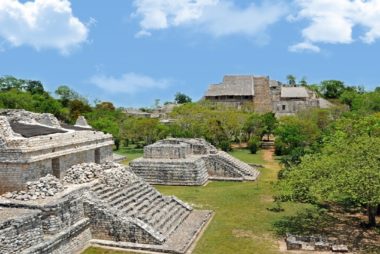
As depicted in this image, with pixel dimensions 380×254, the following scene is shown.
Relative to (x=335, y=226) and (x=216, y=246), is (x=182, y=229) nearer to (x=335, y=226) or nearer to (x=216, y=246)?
(x=216, y=246)

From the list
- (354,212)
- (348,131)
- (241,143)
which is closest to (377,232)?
(354,212)

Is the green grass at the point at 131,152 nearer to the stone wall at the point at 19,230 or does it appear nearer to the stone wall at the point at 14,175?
the stone wall at the point at 14,175

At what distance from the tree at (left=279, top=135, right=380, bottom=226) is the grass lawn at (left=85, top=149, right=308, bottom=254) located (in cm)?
194

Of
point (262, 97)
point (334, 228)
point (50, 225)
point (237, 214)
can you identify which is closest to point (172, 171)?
point (237, 214)

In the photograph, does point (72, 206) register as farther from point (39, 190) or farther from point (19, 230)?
point (19, 230)

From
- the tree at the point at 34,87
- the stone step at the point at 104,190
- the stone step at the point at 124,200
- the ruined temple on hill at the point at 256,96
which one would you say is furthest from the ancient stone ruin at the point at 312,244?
the tree at the point at 34,87

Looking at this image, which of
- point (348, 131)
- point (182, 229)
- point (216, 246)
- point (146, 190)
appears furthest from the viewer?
point (348, 131)

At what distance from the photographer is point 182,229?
16.0 m

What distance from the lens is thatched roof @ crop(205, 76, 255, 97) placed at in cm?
6181

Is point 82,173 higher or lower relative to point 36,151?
lower

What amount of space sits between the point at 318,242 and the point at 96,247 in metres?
7.09

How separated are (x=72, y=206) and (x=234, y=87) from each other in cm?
5069

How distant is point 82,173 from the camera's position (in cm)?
1623

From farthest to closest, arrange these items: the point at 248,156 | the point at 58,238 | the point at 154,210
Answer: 1. the point at 248,156
2. the point at 154,210
3. the point at 58,238
